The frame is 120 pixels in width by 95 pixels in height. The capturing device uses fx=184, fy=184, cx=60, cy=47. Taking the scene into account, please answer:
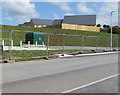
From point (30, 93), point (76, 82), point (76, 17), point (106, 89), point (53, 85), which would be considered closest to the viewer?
point (30, 93)

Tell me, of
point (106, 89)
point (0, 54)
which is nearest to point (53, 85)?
point (106, 89)

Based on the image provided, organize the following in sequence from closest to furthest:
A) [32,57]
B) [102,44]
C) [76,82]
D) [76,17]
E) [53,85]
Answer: [53,85]
[76,82]
[32,57]
[102,44]
[76,17]

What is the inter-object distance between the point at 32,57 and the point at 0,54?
2.60m

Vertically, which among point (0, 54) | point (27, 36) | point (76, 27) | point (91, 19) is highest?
point (91, 19)

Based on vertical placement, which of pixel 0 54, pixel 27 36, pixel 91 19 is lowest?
pixel 0 54

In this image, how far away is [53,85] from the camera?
6.59 metres

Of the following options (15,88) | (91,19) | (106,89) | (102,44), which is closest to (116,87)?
(106,89)

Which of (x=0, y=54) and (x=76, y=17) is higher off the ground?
(x=76, y=17)

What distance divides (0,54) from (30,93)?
749 cm

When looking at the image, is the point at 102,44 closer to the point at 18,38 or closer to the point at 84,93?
the point at 18,38

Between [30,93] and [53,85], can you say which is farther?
[53,85]

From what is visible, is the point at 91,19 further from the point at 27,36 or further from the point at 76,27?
the point at 27,36

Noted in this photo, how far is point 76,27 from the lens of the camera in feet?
192

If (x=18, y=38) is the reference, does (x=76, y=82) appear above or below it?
below
